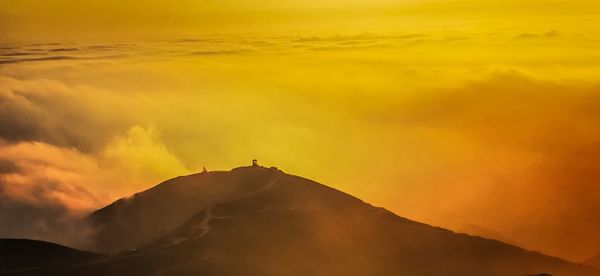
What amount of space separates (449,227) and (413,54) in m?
3.78

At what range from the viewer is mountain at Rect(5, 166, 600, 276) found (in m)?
14.5

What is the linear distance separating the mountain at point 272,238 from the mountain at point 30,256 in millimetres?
206

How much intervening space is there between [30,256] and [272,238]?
5.01 metres

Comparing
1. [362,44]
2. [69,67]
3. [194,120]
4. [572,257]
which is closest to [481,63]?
[362,44]

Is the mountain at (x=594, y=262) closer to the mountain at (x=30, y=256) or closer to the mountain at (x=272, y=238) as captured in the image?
the mountain at (x=272, y=238)

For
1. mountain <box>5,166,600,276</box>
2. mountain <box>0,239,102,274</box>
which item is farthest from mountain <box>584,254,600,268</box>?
mountain <box>0,239,102,274</box>

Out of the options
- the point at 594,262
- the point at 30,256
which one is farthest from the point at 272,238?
the point at 594,262

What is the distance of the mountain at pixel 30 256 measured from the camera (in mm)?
14227

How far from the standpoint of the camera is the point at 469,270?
14711 mm

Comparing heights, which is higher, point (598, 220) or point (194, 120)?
point (194, 120)

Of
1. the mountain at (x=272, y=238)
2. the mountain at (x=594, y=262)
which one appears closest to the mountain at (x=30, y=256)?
the mountain at (x=272, y=238)

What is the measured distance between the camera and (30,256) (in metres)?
14.2

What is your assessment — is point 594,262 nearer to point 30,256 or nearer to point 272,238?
point 272,238

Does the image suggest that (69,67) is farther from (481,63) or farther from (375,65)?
(481,63)
